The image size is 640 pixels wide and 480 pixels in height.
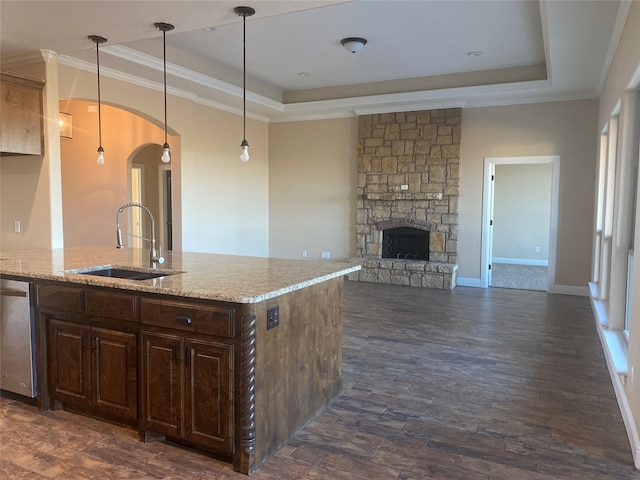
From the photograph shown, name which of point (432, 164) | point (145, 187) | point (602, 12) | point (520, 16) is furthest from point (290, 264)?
point (145, 187)

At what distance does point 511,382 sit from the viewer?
139 inches

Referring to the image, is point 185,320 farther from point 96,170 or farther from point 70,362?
point 96,170

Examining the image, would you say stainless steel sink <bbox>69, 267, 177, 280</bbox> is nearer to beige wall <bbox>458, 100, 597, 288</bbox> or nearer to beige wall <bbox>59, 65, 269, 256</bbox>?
beige wall <bbox>59, 65, 269, 256</bbox>

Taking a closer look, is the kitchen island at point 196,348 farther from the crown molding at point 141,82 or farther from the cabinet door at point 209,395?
the crown molding at point 141,82

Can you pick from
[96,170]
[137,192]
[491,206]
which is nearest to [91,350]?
[96,170]

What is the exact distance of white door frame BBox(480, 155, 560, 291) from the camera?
697 centimetres

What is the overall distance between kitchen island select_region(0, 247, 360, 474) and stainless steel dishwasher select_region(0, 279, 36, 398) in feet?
0.22

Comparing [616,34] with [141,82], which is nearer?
[616,34]

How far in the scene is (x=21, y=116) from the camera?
438cm

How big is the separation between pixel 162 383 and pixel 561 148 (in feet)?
21.4

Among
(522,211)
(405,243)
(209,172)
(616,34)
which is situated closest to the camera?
(616,34)

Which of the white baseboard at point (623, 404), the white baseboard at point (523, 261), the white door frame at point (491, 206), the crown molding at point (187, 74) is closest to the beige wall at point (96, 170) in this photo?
the crown molding at point (187, 74)

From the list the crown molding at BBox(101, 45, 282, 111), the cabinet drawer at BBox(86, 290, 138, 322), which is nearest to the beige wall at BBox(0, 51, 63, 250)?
the crown molding at BBox(101, 45, 282, 111)

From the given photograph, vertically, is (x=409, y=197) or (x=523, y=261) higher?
(x=409, y=197)
